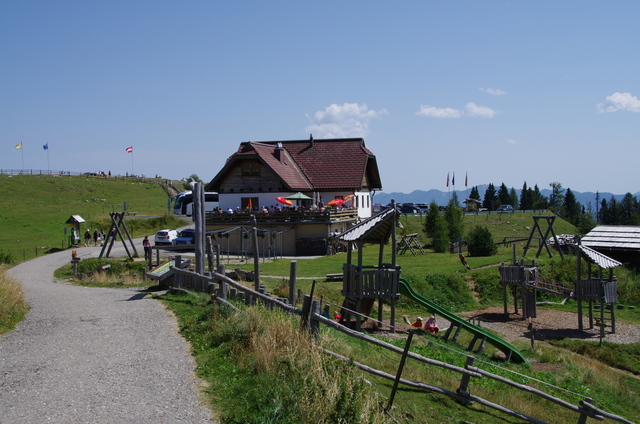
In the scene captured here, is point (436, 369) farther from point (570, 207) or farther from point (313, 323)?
point (570, 207)

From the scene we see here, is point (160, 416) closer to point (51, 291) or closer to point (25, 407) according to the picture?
point (25, 407)

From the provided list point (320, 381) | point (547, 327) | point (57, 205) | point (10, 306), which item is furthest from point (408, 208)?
point (320, 381)

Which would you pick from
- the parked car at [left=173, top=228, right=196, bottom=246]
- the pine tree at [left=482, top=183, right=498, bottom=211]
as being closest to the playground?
the parked car at [left=173, top=228, right=196, bottom=246]

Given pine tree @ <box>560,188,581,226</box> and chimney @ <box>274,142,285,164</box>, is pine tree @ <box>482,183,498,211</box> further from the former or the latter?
chimney @ <box>274,142,285,164</box>

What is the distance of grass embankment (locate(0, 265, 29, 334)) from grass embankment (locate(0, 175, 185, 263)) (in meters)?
22.9

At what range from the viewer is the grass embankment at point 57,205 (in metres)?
52.2

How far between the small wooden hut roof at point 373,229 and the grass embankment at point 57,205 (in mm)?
27959

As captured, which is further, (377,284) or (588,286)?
(588,286)

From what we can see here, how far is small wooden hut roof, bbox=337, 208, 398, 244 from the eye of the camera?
19.4 metres

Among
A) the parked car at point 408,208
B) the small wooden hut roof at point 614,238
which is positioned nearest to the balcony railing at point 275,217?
the small wooden hut roof at point 614,238

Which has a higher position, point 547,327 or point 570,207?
point 570,207

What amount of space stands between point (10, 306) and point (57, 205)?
6674 centimetres

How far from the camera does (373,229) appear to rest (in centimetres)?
1983

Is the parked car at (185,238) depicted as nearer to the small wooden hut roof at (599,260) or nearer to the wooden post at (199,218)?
the wooden post at (199,218)
